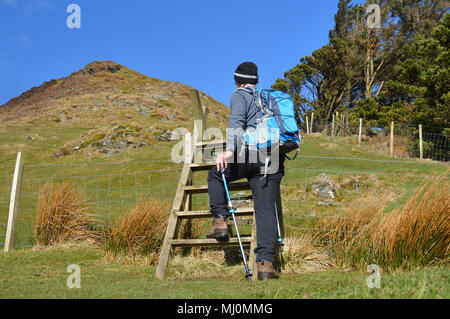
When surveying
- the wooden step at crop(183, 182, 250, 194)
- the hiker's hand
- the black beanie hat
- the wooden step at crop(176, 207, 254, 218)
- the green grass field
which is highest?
the black beanie hat

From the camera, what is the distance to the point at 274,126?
359cm

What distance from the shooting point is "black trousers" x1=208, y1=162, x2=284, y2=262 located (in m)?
3.57

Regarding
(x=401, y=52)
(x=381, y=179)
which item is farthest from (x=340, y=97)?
(x=381, y=179)

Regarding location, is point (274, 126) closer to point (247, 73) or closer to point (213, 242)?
point (247, 73)

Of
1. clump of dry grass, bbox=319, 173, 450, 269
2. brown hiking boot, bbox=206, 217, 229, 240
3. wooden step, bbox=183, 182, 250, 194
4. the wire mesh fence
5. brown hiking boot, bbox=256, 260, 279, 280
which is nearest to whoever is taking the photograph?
brown hiking boot, bbox=256, 260, 279, 280

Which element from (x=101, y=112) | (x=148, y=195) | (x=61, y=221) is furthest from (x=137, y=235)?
(x=101, y=112)

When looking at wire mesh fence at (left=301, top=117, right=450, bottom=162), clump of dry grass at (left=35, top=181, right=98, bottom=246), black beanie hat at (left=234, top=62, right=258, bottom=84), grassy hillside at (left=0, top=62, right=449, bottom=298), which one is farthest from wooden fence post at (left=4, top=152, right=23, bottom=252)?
wire mesh fence at (left=301, top=117, right=450, bottom=162)

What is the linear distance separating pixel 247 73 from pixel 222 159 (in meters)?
0.94

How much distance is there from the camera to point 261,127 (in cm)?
358

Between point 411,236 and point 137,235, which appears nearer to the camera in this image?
point 411,236

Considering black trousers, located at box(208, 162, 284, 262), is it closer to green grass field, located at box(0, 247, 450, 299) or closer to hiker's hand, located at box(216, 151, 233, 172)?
hiker's hand, located at box(216, 151, 233, 172)

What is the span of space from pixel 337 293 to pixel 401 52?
122 ft
